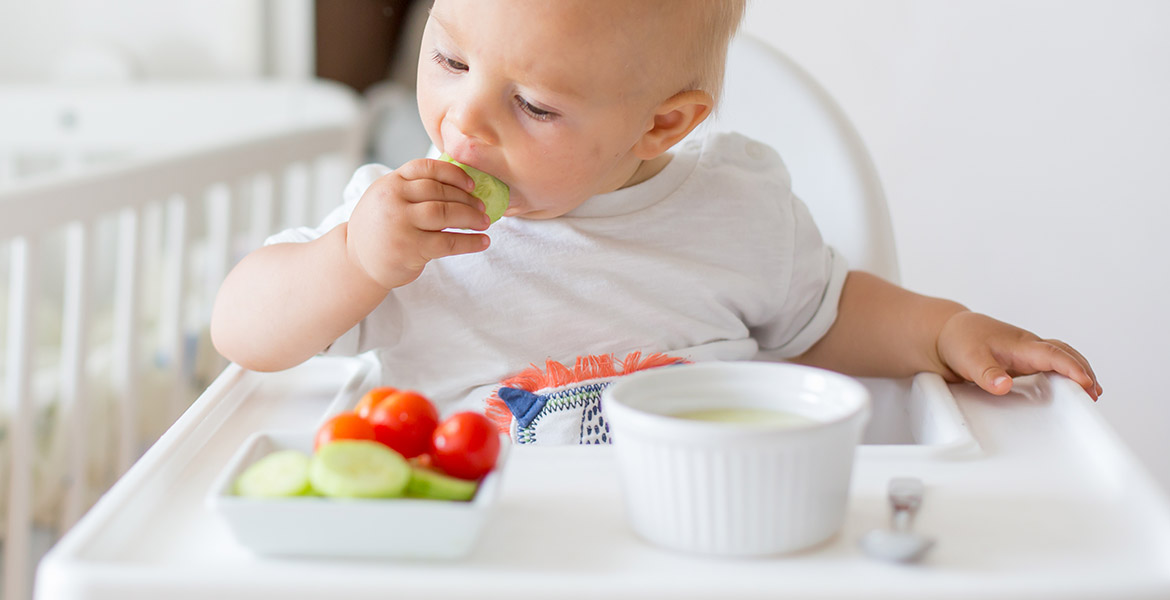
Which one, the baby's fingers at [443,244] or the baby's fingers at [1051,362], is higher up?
the baby's fingers at [443,244]

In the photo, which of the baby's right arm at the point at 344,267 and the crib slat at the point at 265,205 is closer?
the baby's right arm at the point at 344,267

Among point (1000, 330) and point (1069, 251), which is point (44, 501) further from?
point (1069, 251)

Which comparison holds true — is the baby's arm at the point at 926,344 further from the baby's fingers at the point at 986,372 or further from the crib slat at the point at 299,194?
the crib slat at the point at 299,194

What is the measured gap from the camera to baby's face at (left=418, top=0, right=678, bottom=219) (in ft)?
2.25

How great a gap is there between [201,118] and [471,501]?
5.55 ft

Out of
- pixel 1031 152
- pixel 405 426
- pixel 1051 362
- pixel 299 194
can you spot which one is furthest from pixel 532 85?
pixel 299 194

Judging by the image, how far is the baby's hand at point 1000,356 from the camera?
2.43 feet

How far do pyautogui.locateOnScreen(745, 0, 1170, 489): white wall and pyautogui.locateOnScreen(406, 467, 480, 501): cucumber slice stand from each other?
120cm

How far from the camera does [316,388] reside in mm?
771

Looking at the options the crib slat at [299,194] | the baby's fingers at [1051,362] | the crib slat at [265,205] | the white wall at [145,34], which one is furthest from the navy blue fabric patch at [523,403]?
the white wall at [145,34]

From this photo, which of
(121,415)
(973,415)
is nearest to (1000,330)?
(973,415)

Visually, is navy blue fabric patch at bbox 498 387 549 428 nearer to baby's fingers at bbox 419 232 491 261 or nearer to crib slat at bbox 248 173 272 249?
baby's fingers at bbox 419 232 491 261

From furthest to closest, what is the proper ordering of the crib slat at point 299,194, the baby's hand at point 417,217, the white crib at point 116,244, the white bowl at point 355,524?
the crib slat at point 299,194 < the white crib at point 116,244 < the baby's hand at point 417,217 < the white bowl at point 355,524

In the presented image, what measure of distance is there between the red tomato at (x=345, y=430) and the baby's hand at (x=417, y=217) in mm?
181
